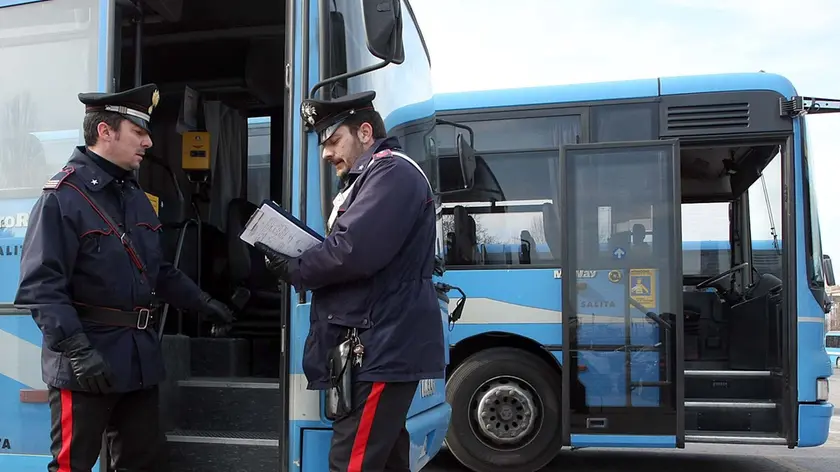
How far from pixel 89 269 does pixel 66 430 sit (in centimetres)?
57

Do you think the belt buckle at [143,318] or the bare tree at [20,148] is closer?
the belt buckle at [143,318]

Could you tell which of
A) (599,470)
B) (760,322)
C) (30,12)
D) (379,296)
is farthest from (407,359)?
(760,322)

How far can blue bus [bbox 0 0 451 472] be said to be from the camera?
9.00ft

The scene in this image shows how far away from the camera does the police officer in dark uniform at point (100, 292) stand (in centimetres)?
241

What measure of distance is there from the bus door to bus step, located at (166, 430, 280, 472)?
3.06 metres

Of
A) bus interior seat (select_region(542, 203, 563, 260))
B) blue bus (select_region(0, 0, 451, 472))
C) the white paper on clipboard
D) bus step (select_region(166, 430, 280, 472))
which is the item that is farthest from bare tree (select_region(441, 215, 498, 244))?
the white paper on clipboard

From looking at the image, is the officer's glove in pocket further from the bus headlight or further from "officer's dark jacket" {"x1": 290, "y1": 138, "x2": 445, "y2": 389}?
the bus headlight

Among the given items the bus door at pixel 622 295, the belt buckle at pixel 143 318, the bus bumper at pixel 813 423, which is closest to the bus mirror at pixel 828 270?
the bus bumper at pixel 813 423

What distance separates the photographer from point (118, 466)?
2.80 meters

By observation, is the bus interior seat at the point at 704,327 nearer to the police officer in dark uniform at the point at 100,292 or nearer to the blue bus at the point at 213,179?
the blue bus at the point at 213,179

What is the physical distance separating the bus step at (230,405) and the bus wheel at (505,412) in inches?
104

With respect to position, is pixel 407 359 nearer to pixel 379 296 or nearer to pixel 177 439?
pixel 379 296

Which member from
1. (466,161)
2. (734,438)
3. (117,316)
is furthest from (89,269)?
(734,438)

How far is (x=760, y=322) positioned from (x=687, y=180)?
4.81 feet
